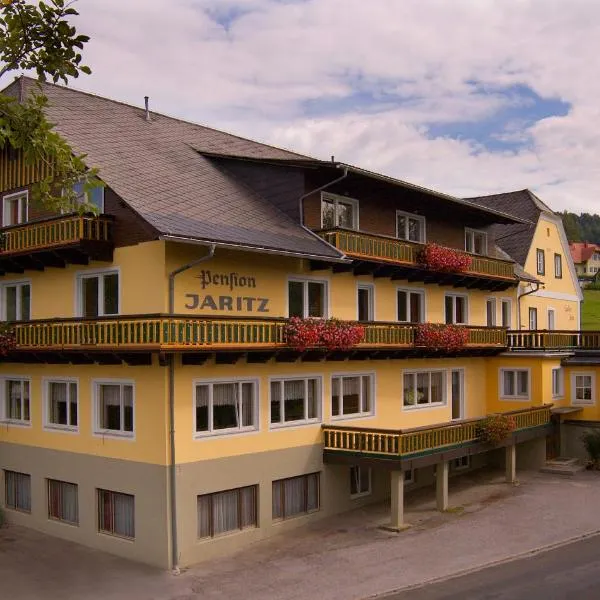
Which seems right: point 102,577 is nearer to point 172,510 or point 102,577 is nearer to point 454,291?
point 172,510

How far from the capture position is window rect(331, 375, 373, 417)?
1056 inches

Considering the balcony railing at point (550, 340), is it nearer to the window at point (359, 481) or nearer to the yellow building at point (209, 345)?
the yellow building at point (209, 345)

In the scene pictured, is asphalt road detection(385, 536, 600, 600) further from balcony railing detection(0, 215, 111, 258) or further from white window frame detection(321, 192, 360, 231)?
balcony railing detection(0, 215, 111, 258)

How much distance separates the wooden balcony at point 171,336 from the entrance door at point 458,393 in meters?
7.88

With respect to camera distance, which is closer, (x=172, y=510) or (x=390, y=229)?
(x=172, y=510)

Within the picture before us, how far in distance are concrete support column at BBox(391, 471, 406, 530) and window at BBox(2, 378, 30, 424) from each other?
12482 mm

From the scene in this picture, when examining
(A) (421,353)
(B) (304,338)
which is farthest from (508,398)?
(B) (304,338)

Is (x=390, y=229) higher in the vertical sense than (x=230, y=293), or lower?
higher

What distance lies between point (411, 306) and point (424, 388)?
3457 mm

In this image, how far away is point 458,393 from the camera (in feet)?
110

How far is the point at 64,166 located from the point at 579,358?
93.4 feet

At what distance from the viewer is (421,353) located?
29562 mm

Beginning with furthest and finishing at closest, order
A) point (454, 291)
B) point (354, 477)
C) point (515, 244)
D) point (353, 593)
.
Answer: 1. point (515, 244)
2. point (454, 291)
3. point (354, 477)
4. point (353, 593)

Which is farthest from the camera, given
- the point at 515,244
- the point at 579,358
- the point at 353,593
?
the point at 515,244
